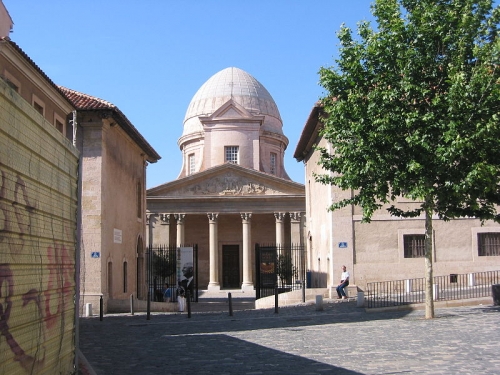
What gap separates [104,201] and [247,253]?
2286 centimetres

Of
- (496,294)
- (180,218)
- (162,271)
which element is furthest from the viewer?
(180,218)

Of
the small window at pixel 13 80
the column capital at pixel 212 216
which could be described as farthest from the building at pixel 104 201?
the column capital at pixel 212 216

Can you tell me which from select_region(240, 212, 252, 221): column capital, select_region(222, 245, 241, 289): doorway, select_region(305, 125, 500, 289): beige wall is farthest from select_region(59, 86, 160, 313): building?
select_region(222, 245, 241, 289): doorway

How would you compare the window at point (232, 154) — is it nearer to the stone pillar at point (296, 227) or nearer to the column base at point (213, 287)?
the stone pillar at point (296, 227)

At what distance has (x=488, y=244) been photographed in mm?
26312

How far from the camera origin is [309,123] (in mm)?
28641

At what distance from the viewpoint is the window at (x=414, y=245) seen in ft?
84.8

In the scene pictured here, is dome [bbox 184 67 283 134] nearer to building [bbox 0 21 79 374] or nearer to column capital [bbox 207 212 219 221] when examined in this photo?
column capital [bbox 207 212 219 221]

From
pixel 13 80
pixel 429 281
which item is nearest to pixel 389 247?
pixel 429 281

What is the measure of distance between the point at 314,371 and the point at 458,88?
9182 mm

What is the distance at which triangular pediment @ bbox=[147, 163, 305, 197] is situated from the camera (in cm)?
4669

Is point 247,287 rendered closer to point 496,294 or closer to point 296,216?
point 296,216

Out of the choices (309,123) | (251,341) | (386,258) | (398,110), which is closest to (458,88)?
(398,110)

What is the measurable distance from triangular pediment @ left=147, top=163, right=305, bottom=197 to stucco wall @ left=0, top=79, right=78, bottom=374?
38.7 m
